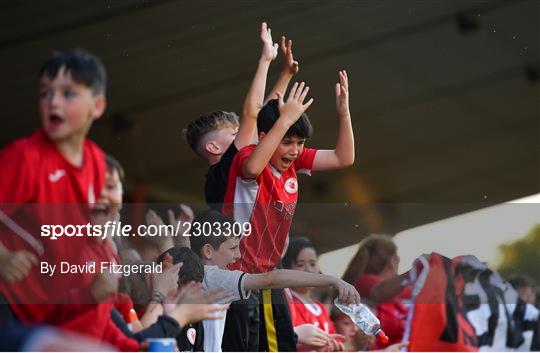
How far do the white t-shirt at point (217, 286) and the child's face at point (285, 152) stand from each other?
1.22 feet

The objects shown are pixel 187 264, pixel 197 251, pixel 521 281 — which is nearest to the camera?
pixel 187 264

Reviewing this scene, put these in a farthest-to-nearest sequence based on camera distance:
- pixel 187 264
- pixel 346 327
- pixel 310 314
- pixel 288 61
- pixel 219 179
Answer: pixel 346 327
pixel 310 314
pixel 288 61
pixel 219 179
pixel 187 264

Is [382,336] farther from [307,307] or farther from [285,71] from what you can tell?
[285,71]

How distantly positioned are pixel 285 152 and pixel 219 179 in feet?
0.73

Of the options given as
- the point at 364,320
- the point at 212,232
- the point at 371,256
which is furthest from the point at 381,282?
the point at 212,232

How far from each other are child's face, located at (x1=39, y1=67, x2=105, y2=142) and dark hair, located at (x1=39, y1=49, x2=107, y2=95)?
12 millimetres

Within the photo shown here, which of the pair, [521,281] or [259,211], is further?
[521,281]

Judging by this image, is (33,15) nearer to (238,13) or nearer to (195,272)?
(238,13)

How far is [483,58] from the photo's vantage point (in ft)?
14.7

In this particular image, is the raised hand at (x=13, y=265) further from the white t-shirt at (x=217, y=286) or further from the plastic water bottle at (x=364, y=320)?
the plastic water bottle at (x=364, y=320)

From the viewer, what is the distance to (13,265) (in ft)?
9.24

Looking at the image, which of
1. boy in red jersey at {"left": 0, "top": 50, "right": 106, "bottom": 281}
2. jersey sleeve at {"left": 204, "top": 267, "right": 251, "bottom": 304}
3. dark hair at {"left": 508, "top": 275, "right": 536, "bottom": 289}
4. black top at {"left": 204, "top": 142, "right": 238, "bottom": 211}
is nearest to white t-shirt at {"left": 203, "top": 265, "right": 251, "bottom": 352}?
jersey sleeve at {"left": 204, "top": 267, "right": 251, "bottom": 304}

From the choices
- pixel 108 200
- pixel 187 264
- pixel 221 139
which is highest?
pixel 221 139

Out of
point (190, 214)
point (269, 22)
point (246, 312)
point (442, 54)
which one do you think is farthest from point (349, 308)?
point (442, 54)
